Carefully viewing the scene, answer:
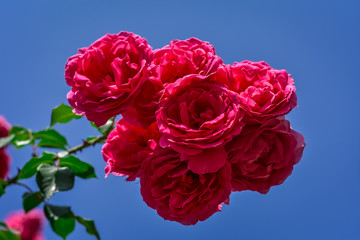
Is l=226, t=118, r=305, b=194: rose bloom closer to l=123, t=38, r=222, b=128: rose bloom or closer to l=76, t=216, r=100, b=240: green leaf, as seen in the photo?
l=123, t=38, r=222, b=128: rose bloom

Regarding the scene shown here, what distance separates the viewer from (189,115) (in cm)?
70

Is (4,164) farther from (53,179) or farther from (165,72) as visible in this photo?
(165,72)

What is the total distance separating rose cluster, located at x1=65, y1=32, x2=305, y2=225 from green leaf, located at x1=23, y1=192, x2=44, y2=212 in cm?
34

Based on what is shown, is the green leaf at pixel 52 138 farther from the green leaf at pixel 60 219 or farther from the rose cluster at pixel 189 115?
the rose cluster at pixel 189 115

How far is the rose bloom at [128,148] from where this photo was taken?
2.51ft

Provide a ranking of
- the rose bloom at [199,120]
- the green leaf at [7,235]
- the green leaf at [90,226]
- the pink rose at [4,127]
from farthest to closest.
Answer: the pink rose at [4,127]
the green leaf at [90,226]
the green leaf at [7,235]
the rose bloom at [199,120]

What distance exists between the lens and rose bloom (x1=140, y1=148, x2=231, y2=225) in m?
0.71

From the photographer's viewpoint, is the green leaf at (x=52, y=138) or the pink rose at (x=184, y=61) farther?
the green leaf at (x=52, y=138)

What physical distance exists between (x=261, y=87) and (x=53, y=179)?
53 centimetres

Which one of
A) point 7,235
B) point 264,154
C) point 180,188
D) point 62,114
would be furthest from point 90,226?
point 264,154

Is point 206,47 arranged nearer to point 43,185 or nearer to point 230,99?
point 230,99

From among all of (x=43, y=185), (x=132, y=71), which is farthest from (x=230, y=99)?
(x=43, y=185)

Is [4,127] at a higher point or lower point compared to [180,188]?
higher

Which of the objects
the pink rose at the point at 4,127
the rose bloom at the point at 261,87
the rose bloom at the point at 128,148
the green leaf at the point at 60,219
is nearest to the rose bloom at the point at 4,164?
the pink rose at the point at 4,127
